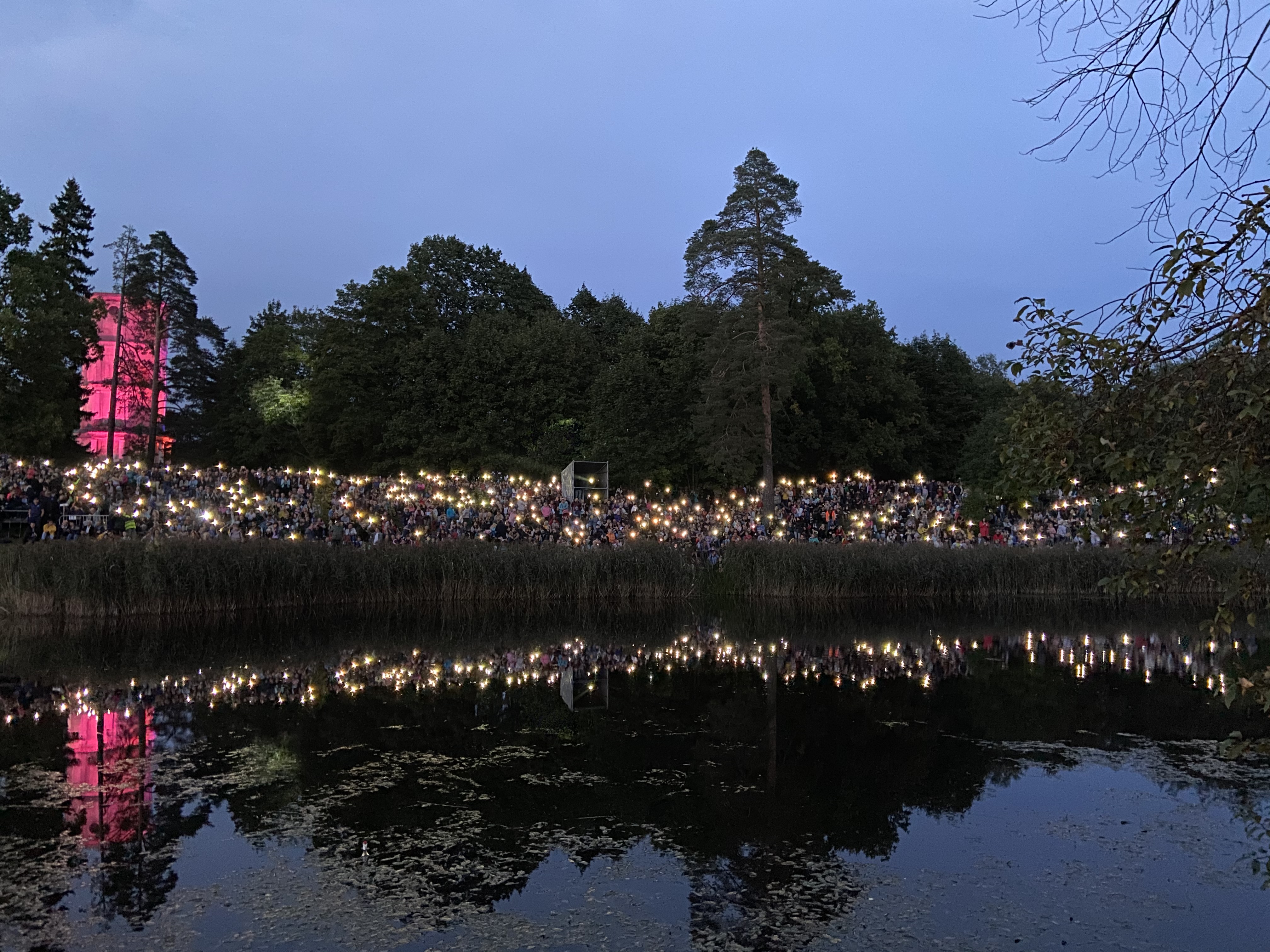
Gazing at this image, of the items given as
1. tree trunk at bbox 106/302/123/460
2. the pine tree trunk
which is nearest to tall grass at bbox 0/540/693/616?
the pine tree trunk

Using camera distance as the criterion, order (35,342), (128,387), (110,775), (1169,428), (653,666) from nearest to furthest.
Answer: (1169,428) < (110,775) < (653,666) < (35,342) < (128,387)

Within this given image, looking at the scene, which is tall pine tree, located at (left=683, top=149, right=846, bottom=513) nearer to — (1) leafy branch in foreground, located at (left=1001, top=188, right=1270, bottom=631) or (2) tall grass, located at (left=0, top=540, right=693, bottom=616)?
(2) tall grass, located at (left=0, top=540, right=693, bottom=616)

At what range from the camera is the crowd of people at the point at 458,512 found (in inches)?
997

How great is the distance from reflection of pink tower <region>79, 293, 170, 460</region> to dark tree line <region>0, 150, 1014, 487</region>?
1.79 ft

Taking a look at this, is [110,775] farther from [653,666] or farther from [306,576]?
[306,576]

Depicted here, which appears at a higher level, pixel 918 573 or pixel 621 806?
pixel 918 573

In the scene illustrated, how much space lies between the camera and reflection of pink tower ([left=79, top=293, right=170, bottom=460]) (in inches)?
1969

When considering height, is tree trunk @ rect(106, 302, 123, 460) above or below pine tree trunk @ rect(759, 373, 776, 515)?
above

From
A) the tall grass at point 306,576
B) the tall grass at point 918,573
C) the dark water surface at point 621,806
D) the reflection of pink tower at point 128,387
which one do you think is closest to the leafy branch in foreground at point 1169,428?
the dark water surface at point 621,806

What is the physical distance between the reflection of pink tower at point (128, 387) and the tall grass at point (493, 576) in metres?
31.8

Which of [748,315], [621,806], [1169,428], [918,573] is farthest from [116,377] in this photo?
[1169,428]

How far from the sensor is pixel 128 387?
50.6m

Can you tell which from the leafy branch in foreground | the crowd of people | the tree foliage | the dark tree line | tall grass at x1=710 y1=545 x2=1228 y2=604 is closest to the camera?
the leafy branch in foreground

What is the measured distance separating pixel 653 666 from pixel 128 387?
45895mm
